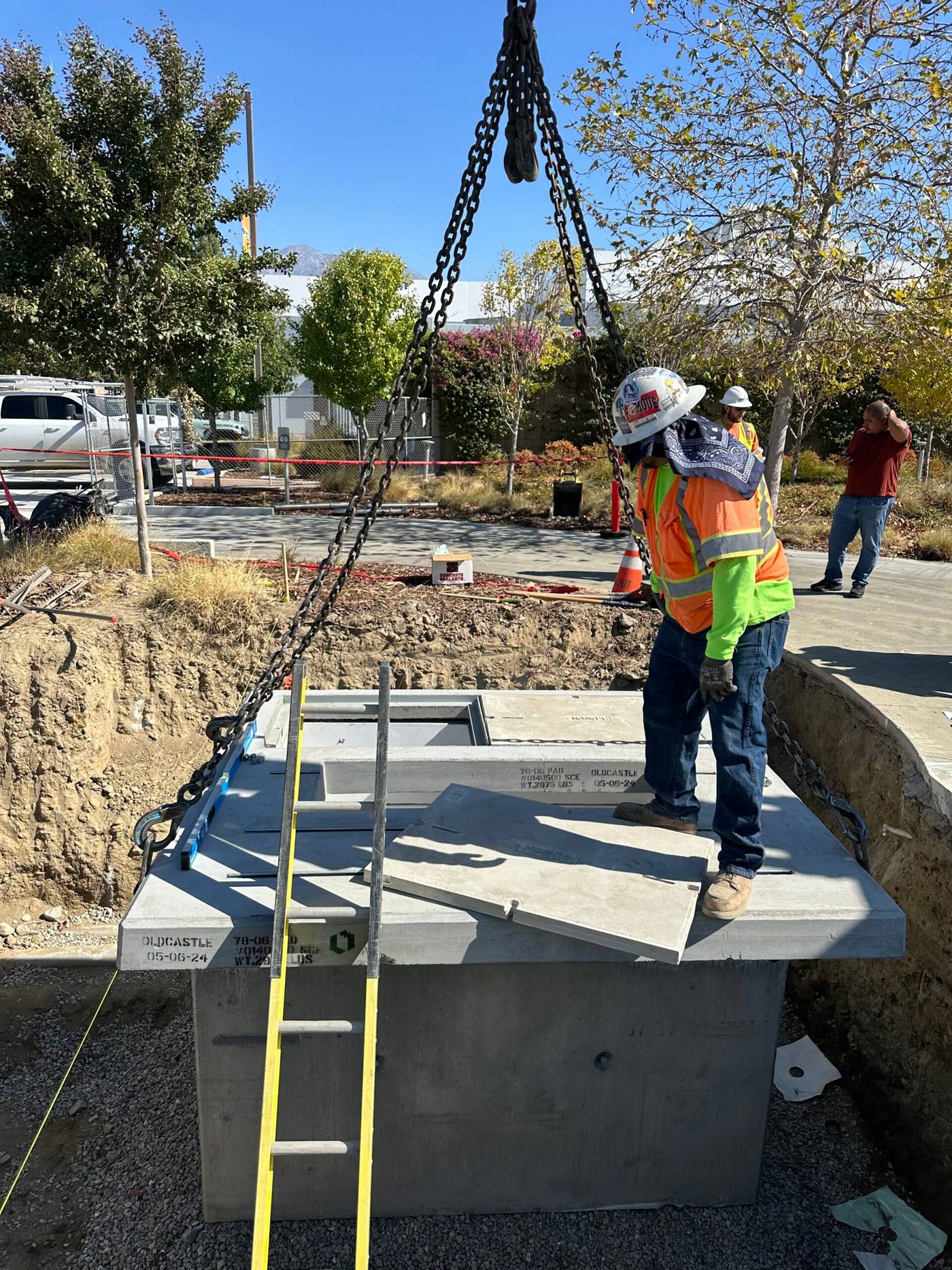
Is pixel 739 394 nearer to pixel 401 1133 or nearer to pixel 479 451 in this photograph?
pixel 401 1133

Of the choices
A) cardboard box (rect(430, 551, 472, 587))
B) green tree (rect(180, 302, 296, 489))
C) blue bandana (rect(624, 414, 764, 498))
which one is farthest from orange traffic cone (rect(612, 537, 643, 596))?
green tree (rect(180, 302, 296, 489))

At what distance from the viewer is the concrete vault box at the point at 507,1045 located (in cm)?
357

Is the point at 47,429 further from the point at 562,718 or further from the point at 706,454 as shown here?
the point at 706,454

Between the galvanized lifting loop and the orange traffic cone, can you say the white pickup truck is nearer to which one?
the orange traffic cone

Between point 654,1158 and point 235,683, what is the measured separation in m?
5.56

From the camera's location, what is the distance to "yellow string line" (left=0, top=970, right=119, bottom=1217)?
4332 mm

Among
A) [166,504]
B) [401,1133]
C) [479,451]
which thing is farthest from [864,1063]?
[479,451]

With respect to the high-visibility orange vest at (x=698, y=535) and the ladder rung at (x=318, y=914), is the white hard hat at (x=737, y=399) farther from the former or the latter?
the ladder rung at (x=318, y=914)

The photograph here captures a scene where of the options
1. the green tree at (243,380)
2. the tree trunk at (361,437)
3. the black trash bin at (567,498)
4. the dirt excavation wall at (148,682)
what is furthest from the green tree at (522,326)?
the dirt excavation wall at (148,682)

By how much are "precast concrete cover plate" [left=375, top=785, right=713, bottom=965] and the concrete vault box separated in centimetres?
9

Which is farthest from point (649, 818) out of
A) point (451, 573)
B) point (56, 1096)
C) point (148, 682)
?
point (451, 573)

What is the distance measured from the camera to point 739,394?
7.70m

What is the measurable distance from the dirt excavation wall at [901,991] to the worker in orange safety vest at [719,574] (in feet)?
5.76

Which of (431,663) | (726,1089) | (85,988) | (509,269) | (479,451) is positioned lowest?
(85,988)
